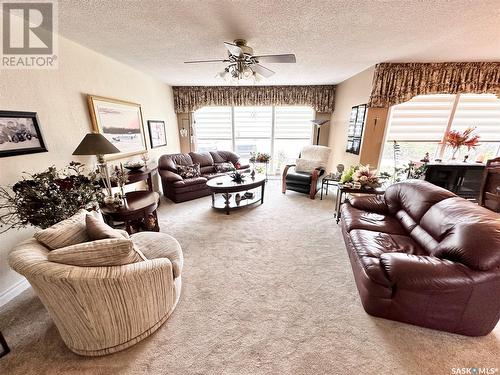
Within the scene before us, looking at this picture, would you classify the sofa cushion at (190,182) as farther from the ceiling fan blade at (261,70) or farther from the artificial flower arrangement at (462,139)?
the artificial flower arrangement at (462,139)

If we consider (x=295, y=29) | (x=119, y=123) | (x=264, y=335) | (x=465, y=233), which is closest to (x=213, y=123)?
(x=119, y=123)

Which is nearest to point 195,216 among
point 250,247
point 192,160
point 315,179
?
point 250,247

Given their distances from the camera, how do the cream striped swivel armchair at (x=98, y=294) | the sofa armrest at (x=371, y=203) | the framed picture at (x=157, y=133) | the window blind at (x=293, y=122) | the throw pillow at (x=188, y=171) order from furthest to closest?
the window blind at (x=293, y=122) < the throw pillow at (x=188, y=171) < the framed picture at (x=157, y=133) < the sofa armrest at (x=371, y=203) < the cream striped swivel armchair at (x=98, y=294)

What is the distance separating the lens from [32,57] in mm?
1991

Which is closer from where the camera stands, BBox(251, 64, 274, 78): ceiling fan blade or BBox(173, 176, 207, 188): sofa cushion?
BBox(251, 64, 274, 78): ceiling fan blade

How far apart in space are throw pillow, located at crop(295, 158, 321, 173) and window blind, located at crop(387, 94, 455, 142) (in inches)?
55.4

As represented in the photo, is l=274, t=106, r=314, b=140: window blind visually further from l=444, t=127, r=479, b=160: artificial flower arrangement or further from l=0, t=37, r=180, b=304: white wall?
l=0, t=37, r=180, b=304: white wall

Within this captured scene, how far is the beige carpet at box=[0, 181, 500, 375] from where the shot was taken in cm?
130

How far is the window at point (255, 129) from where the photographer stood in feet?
17.9

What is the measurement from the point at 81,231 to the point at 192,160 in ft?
11.4

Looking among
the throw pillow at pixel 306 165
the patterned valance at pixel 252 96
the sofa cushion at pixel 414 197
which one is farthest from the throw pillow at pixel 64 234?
the patterned valance at pixel 252 96

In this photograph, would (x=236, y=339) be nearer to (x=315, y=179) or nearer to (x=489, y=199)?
(x=315, y=179)

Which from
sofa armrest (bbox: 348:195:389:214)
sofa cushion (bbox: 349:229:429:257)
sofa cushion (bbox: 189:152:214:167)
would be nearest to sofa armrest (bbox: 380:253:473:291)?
sofa cushion (bbox: 349:229:429:257)

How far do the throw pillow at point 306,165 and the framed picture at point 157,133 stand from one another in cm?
318
